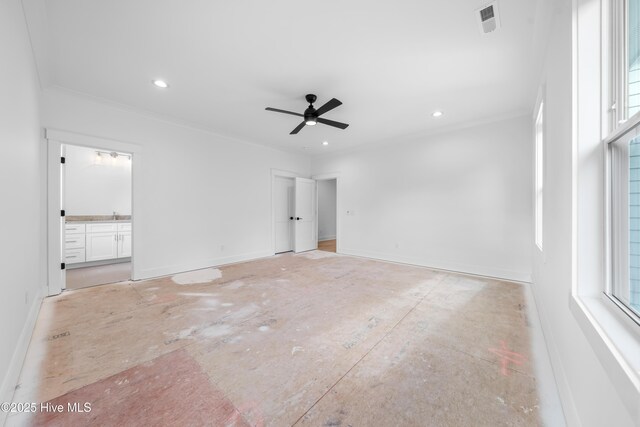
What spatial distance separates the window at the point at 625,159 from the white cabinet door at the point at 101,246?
6.86 meters

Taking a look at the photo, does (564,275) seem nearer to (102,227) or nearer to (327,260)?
(327,260)

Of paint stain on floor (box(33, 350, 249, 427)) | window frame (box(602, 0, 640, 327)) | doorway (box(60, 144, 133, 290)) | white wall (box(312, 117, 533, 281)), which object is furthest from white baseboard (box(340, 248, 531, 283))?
doorway (box(60, 144, 133, 290))

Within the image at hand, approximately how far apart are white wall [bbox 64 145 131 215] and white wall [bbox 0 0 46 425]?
3.33 m

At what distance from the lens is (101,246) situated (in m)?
4.78

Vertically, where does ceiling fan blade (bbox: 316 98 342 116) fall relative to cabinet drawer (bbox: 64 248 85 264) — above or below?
above

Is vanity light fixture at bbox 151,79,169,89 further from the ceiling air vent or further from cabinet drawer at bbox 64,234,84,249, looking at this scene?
cabinet drawer at bbox 64,234,84,249

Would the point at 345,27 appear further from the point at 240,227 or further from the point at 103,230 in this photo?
the point at 103,230

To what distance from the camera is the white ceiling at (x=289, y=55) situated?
1.90 meters

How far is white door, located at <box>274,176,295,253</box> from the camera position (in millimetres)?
5965

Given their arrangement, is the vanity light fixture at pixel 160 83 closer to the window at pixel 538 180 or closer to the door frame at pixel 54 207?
the door frame at pixel 54 207

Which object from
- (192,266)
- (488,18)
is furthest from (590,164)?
(192,266)

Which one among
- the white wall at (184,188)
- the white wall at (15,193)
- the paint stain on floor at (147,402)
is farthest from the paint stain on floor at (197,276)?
the paint stain on floor at (147,402)

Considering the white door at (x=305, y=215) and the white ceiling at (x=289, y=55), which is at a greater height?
the white ceiling at (x=289, y=55)

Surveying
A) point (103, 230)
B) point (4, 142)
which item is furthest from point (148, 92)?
point (103, 230)
